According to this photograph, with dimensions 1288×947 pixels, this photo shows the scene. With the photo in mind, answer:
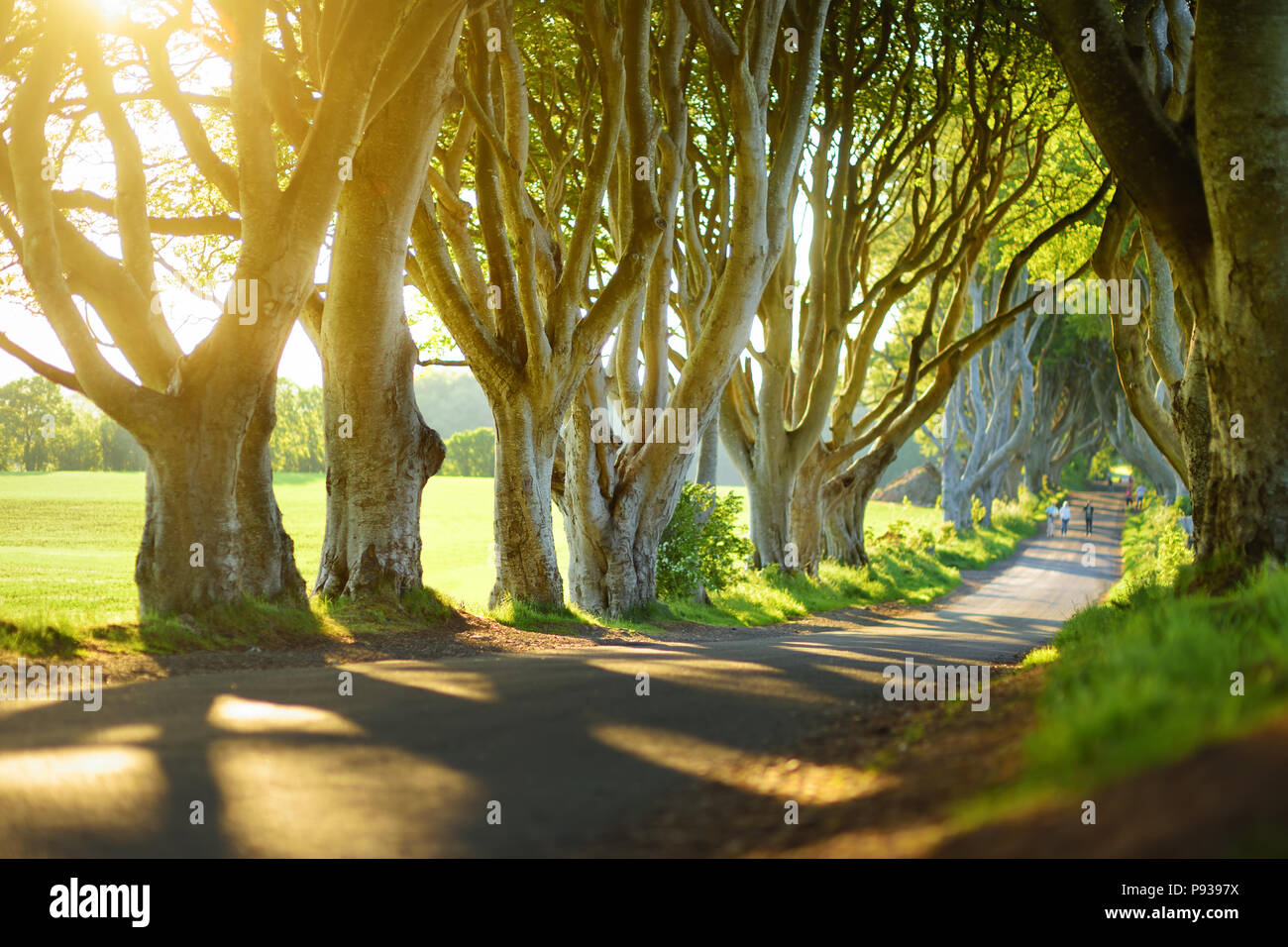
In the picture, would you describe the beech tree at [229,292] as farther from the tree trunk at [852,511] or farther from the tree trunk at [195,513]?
the tree trunk at [852,511]

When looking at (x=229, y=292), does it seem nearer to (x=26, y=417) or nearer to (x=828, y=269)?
(x=828, y=269)

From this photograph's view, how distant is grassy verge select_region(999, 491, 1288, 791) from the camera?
9.82ft

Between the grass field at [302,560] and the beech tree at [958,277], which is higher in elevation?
the beech tree at [958,277]

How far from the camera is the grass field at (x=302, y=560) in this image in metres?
16.9

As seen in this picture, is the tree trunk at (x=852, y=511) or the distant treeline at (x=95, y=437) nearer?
the tree trunk at (x=852, y=511)

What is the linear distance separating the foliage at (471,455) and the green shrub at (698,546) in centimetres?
7280

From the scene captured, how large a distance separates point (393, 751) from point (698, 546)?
13257 mm

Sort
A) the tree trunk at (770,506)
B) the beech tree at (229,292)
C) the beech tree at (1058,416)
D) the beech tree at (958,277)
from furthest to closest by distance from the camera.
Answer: the beech tree at (1058,416) → the tree trunk at (770,506) → the beech tree at (958,277) → the beech tree at (229,292)

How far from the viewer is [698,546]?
698 inches

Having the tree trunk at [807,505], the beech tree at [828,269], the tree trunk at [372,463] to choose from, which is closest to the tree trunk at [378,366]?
the tree trunk at [372,463]

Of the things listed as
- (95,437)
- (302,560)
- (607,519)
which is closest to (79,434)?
(95,437)
